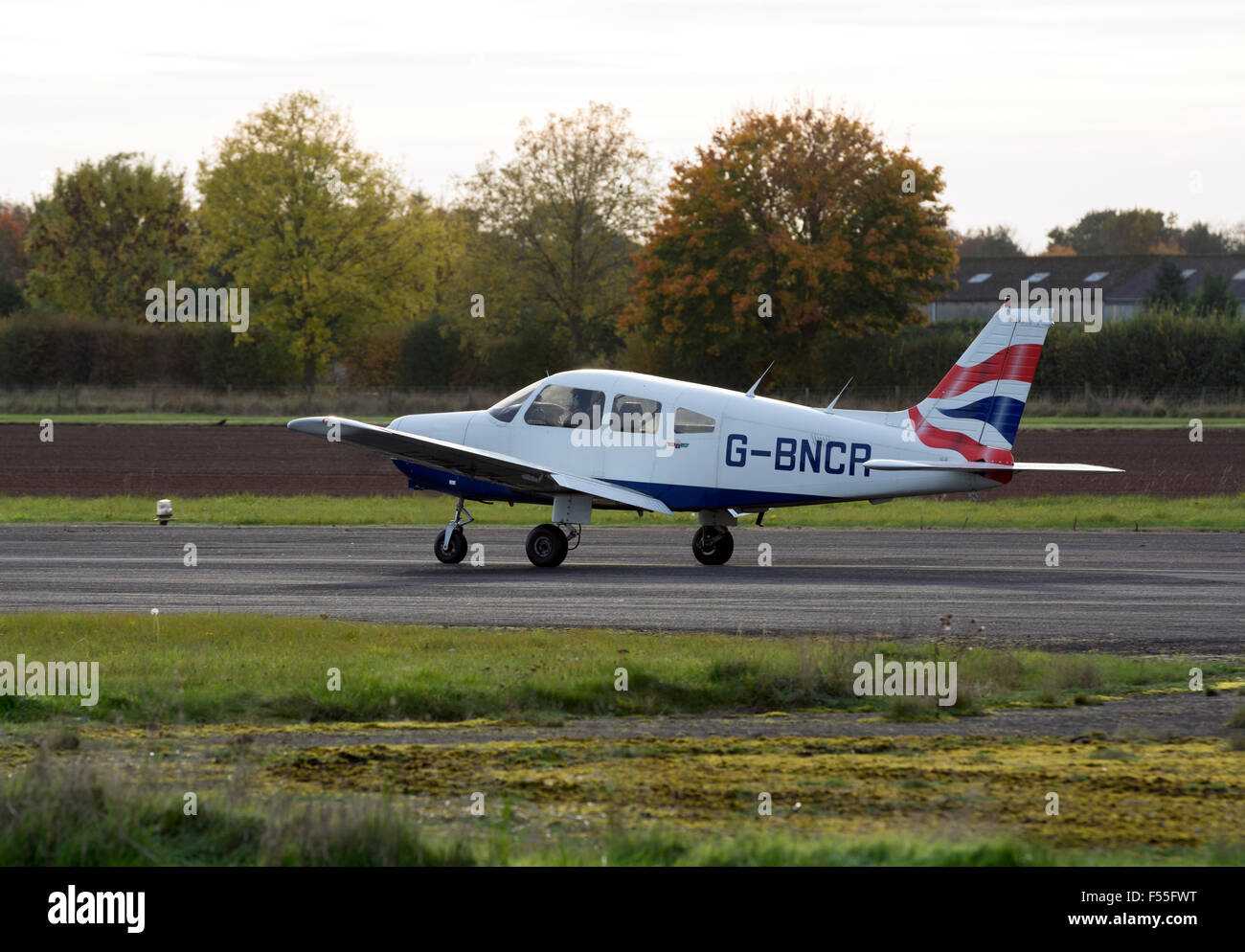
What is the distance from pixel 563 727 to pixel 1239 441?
142 feet

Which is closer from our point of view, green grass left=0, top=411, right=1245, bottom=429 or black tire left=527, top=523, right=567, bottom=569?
black tire left=527, top=523, right=567, bottom=569

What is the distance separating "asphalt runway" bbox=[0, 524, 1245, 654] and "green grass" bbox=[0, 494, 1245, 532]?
178 centimetres

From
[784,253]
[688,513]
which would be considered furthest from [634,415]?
[784,253]

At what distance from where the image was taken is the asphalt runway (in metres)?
14.4

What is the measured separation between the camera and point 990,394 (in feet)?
62.6

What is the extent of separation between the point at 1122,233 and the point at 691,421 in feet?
463

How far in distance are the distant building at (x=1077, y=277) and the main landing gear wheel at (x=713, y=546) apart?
90304 millimetres

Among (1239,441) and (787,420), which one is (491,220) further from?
(787,420)

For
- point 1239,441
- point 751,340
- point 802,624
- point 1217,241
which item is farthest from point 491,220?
point 1217,241

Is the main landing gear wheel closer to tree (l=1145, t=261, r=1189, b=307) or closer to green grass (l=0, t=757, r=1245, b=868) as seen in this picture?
green grass (l=0, t=757, r=1245, b=868)

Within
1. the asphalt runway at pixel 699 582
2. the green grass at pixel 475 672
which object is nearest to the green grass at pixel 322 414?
the asphalt runway at pixel 699 582

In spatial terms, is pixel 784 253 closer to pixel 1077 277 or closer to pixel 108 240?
pixel 108 240
